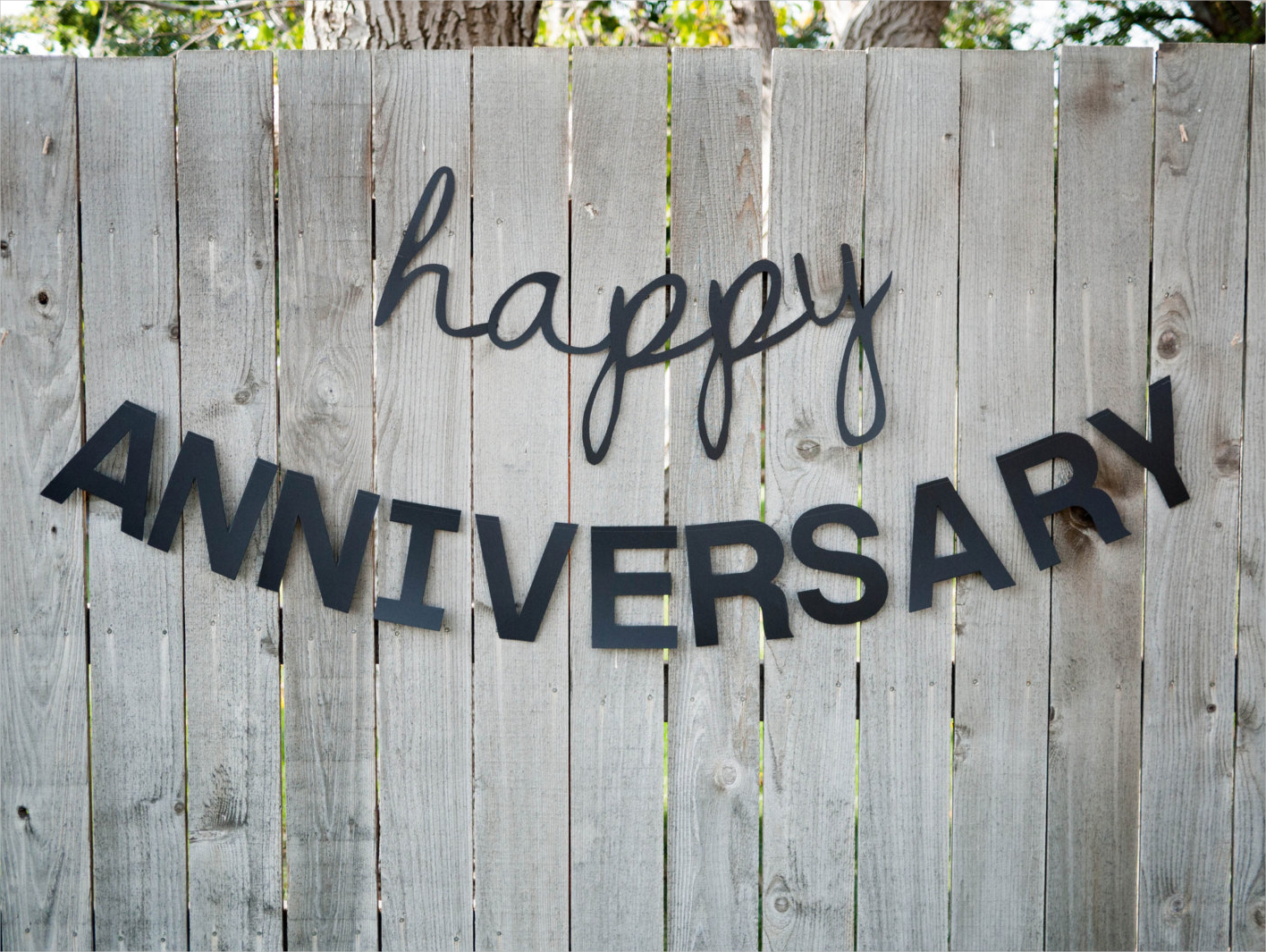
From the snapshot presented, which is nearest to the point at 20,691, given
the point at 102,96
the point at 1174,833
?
the point at 102,96

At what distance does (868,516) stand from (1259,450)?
28.4 inches

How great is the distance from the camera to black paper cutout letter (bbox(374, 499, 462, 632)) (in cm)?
164

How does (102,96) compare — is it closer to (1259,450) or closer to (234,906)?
(234,906)

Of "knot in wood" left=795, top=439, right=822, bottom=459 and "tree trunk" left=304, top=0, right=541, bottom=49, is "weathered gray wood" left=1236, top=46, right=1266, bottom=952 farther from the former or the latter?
"tree trunk" left=304, top=0, right=541, bottom=49

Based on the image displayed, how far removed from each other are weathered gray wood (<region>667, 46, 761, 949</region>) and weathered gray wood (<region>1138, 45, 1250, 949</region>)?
2.34 ft

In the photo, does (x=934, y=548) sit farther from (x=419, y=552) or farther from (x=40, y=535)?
(x=40, y=535)

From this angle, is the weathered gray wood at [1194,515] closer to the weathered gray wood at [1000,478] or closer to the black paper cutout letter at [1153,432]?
the black paper cutout letter at [1153,432]

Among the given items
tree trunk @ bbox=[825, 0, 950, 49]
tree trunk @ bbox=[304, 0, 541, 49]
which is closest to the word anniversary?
tree trunk @ bbox=[304, 0, 541, 49]

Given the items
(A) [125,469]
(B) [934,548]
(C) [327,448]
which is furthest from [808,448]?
(A) [125,469]

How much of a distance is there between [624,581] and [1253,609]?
1138mm

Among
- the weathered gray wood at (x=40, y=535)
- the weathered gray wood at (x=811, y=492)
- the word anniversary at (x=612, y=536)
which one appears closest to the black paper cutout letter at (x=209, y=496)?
the word anniversary at (x=612, y=536)

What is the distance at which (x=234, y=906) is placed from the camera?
1714 mm

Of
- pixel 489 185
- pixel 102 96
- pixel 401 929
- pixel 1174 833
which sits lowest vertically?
pixel 401 929

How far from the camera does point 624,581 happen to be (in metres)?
1.65
